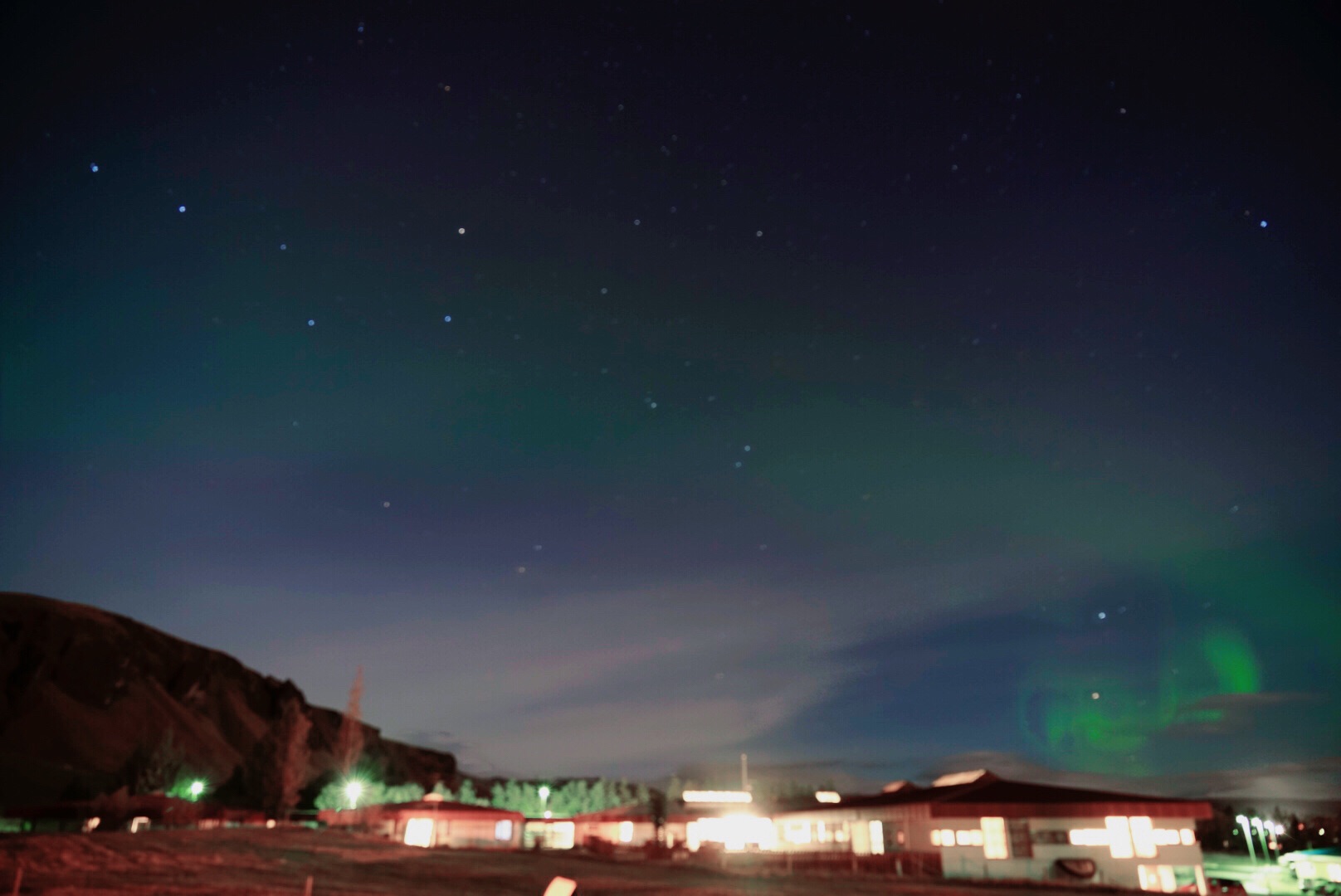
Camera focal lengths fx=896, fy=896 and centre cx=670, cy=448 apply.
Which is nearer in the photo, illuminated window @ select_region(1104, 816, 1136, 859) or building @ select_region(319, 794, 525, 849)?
illuminated window @ select_region(1104, 816, 1136, 859)

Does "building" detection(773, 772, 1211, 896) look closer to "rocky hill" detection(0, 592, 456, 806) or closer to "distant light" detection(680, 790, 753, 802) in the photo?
"distant light" detection(680, 790, 753, 802)

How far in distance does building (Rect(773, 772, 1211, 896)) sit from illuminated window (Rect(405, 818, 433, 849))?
35.7 m

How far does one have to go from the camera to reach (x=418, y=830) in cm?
6106

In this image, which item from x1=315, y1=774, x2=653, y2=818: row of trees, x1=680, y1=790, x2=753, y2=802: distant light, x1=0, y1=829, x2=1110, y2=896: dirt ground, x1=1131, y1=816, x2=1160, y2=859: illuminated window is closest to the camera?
x1=0, y1=829, x2=1110, y2=896: dirt ground

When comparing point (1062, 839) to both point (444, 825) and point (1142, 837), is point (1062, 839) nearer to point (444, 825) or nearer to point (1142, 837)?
point (1142, 837)

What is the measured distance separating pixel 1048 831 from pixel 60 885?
3395 centimetres

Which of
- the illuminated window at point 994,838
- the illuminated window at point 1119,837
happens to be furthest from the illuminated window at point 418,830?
the illuminated window at point 1119,837

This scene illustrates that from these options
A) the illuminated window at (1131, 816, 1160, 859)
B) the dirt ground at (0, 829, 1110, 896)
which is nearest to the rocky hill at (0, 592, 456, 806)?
the dirt ground at (0, 829, 1110, 896)

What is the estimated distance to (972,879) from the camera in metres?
32.6

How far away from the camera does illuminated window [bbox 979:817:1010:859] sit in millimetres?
36406

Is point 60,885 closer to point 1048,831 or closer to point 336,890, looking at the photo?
point 336,890

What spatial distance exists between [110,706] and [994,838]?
15086cm

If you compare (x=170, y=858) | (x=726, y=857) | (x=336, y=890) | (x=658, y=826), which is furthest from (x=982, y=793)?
(x=658, y=826)

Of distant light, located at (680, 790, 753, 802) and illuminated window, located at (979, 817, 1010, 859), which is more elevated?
distant light, located at (680, 790, 753, 802)
